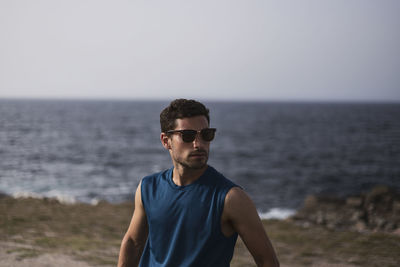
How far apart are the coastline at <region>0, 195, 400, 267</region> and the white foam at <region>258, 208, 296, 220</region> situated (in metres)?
4.84

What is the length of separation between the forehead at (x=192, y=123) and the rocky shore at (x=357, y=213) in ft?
42.8

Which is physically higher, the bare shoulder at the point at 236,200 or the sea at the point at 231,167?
the bare shoulder at the point at 236,200

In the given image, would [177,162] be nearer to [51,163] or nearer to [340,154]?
[51,163]

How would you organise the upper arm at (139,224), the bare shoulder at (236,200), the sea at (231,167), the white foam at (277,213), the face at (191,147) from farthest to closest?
the sea at (231,167), the white foam at (277,213), the upper arm at (139,224), the face at (191,147), the bare shoulder at (236,200)

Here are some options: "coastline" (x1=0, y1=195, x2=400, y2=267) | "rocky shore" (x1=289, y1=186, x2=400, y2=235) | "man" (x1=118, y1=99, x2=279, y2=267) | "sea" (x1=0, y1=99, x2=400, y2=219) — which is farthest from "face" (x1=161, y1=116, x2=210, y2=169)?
"sea" (x1=0, y1=99, x2=400, y2=219)

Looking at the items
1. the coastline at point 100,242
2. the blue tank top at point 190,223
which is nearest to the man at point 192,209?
the blue tank top at point 190,223

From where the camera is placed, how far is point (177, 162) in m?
2.49

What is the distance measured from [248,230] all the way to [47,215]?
11835 millimetres

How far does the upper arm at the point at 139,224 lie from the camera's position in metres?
2.62

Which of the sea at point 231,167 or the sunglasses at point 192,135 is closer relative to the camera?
the sunglasses at point 192,135

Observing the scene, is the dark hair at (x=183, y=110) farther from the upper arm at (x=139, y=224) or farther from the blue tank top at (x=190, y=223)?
the upper arm at (x=139, y=224)

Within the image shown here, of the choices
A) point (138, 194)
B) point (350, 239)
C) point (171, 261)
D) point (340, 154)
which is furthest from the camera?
point (340, 154)

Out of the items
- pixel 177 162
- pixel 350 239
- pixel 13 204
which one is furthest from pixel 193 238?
pixel 13 204

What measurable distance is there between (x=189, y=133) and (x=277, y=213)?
1757cm
